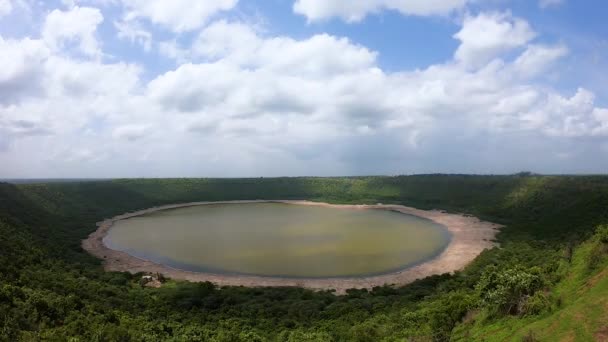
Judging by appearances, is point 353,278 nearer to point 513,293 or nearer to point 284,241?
point 284,241

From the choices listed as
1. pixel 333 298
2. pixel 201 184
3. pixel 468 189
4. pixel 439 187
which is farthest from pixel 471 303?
pixel 201 184

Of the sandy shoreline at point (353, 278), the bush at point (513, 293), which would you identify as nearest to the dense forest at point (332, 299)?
the bush at point (513, 293)

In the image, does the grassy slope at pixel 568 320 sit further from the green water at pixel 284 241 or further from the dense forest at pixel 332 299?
the green water at pixel 284 241

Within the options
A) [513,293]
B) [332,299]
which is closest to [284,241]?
[332,299]

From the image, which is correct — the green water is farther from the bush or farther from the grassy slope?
the grassy slope

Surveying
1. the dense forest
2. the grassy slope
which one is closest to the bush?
the dense forest

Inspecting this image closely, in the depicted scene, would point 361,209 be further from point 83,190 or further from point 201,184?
point 83,190
